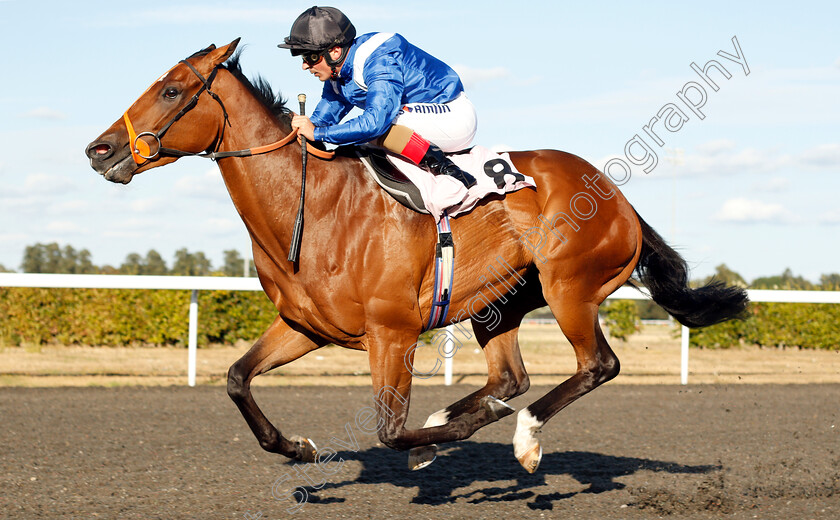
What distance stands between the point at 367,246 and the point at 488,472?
2181 millimetres

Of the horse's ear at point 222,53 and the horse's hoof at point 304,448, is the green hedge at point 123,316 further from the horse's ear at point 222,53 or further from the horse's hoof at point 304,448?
the horse's ear at point 222,53

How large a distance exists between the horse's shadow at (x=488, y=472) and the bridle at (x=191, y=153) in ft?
6.30

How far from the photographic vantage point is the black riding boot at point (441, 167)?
13.0 ft

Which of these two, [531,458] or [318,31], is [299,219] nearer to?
[318,31]

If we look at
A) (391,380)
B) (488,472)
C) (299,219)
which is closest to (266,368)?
(391,380)

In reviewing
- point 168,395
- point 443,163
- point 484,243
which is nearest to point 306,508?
point 484,243

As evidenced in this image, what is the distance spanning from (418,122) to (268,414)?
3949 millimetres

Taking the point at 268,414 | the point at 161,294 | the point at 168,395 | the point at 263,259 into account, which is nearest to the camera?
the point at 263,259

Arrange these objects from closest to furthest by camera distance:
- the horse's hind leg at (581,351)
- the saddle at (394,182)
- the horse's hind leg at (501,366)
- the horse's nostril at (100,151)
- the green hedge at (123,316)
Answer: the horse's nostril at (100,151) < the saddle at (394,182) < the horse's hind leg at (581,351) < the horse's hind leg at (501,366) < the green hedge at (123,316)

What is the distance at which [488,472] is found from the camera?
518 cm

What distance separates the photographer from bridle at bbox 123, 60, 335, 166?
3.45 metres

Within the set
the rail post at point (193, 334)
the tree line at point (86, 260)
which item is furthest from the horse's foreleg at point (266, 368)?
the tree line at point (86, 260)

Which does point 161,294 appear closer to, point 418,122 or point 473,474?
point 473,474

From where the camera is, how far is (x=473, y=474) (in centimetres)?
512
